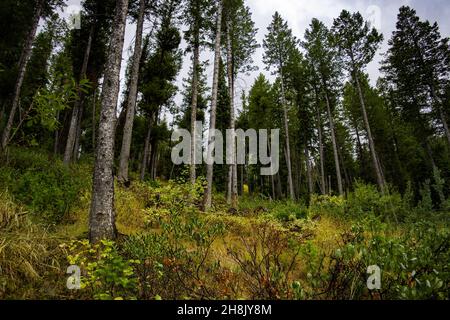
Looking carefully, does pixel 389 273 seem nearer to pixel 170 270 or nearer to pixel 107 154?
pixel 170 270

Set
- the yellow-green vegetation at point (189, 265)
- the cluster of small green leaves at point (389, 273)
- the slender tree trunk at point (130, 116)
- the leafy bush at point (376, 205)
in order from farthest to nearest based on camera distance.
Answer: the slender tree trunk at point (130, 116)
the leafy bush at point (376, 205)
the yellow-green vegetation at point (189, 265)
the cluster of small green leaves at point (389, 273)

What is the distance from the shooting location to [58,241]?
4.21 meters

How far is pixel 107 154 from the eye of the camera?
4.62 m

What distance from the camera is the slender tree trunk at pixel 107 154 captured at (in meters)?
4.38

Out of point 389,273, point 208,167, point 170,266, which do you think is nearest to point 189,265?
point 170,266

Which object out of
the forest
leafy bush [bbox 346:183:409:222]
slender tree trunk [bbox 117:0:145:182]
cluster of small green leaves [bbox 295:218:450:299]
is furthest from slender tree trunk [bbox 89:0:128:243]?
leafy bush [bbox 346:183:409:222]

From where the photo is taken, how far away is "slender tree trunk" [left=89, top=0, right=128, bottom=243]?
172 inches

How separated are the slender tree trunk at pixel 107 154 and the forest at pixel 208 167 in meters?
0.03

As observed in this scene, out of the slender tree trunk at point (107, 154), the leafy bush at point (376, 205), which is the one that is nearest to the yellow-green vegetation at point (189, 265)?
the slender tree trunk at point (107, 154)

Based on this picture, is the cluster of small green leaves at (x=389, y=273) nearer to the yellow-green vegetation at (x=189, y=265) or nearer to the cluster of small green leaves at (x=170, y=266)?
→ the yellow-green vegetation at (x=189, y=265)

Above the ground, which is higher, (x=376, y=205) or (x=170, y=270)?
(x=376, y=205)

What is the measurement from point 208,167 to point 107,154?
20.5 feet

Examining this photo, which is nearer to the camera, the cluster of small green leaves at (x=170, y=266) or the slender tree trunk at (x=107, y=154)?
→ the cluster of small green leaves at (x=170, y=266)
